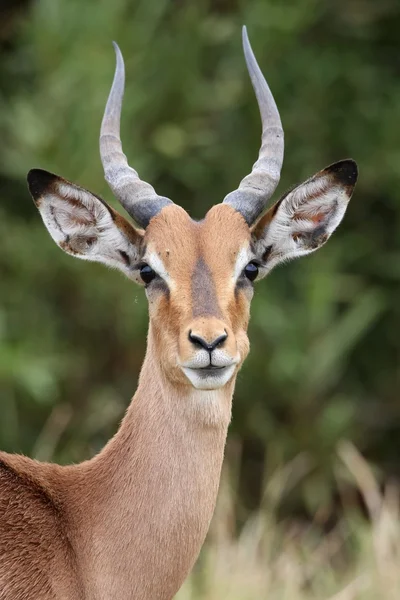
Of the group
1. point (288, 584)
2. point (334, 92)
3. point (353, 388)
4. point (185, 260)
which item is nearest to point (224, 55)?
point (334, 92)

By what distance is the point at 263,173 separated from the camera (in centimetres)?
674

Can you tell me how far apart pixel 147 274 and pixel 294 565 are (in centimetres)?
409

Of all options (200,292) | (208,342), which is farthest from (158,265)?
(208,342)

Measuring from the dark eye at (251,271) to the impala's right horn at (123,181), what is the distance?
1.87 feet

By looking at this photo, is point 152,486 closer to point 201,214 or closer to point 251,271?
point 251,271

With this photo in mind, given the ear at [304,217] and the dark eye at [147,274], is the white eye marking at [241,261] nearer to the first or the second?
the ear at [304,217]

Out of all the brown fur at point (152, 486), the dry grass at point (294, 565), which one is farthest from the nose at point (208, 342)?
the dry grass at point (294, 565)

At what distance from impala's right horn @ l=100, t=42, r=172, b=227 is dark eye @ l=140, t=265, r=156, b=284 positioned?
29 centimetres

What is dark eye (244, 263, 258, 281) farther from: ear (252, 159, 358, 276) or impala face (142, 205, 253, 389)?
ear (252, 159, 358, 276)

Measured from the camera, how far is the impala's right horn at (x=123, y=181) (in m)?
6.60

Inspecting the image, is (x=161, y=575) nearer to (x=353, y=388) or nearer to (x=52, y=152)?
(x=52, y=152)

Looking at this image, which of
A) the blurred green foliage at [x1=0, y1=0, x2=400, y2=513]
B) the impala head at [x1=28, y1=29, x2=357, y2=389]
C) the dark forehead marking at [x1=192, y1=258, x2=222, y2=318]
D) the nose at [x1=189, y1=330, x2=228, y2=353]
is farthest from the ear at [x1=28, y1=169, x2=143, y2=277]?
the blurred green foliage at [x1=0, y1=0, x2=400, y2=513]

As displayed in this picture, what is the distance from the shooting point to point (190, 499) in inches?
243

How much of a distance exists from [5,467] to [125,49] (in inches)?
375
